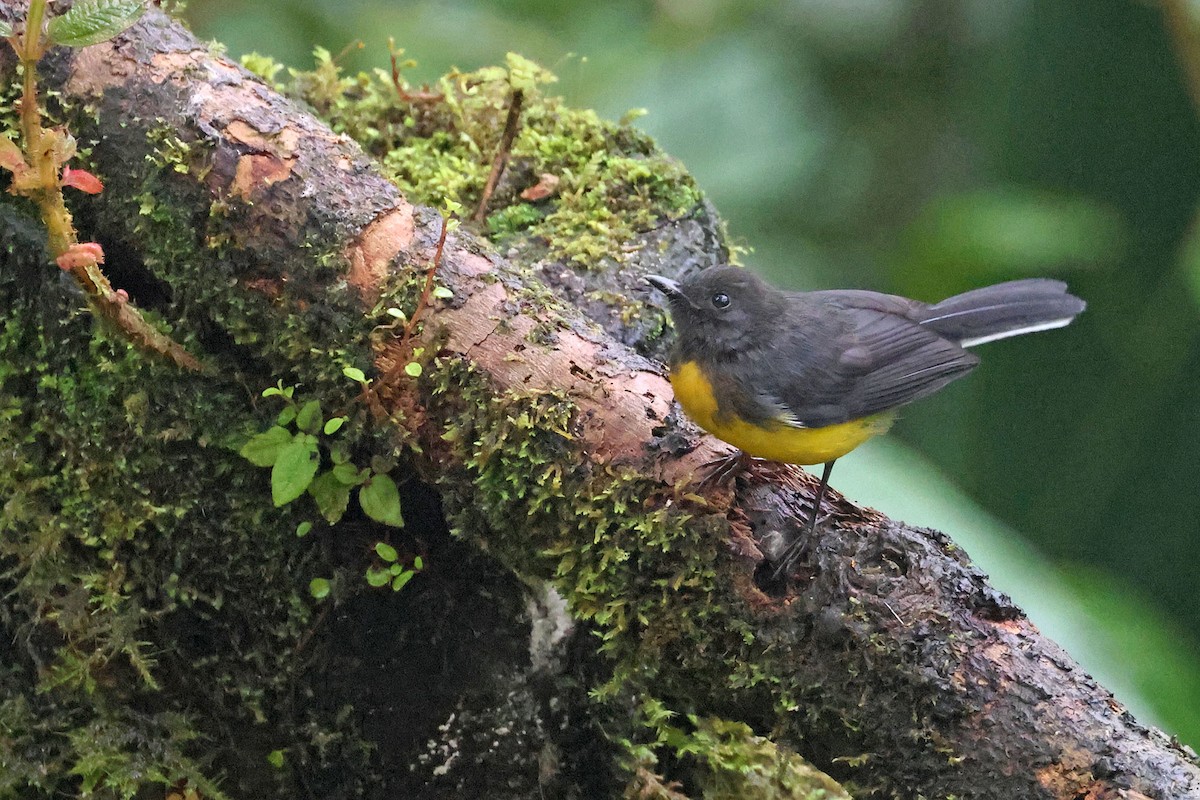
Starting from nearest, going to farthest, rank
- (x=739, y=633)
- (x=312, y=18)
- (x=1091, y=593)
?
(x=739, y=633), (x=1091, y=593), (x=312, y=18)

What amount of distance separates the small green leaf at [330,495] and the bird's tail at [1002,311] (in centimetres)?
173

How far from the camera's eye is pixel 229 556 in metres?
2.33

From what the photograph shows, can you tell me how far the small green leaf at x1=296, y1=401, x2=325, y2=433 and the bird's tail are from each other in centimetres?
175

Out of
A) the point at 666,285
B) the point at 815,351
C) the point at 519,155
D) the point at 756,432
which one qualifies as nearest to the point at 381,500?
the point at 756,432

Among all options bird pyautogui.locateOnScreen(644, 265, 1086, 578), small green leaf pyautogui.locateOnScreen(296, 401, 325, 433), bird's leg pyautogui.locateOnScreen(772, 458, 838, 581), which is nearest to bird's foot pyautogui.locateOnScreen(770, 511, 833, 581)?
bird's leg pyautogui.locateOnScreen(772, 458, 838, 581)

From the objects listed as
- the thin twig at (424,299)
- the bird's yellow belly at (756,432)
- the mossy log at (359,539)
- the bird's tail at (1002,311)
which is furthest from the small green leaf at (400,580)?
the bird's tail at (1002,311)

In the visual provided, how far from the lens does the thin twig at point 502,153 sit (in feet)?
10.4

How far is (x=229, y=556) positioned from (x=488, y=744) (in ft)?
2.42

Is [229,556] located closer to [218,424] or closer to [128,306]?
[218,424]

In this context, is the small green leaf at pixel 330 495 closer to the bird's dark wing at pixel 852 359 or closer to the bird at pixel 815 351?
the bird at pixel 815 351

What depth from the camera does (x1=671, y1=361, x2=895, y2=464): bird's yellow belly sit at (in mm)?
2344

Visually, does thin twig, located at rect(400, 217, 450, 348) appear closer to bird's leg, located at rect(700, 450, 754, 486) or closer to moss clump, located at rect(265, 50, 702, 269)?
bird's leg, located at rect(700, 450, 754, 486)

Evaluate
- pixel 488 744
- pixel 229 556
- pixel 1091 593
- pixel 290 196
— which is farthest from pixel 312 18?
pixel 1091 593

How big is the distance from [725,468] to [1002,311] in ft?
4.30
